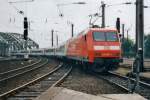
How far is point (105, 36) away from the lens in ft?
87.5

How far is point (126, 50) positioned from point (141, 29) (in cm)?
5854

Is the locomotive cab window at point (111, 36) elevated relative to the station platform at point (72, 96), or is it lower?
elevated

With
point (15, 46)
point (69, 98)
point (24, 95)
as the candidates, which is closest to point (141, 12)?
point (24, 95)

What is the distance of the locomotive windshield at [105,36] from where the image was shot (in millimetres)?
26395

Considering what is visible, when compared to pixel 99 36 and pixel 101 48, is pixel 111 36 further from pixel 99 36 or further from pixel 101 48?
pixel 101 48

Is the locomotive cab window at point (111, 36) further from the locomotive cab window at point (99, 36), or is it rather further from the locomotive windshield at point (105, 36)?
→ the locomotive cab window at point (99, 36)

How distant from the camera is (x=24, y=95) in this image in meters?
14.2

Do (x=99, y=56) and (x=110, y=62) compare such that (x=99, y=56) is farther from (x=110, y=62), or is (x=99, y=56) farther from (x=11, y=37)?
(x=11, y=37)

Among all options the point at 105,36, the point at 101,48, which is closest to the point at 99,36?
the point at 105,36

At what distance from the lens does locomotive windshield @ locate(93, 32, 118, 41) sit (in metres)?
26.4

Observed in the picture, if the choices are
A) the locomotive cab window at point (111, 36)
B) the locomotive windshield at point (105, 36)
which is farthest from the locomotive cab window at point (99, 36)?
the locomotive cab window at point (111, 36)

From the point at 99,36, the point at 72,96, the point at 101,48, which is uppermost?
the point at 99,36

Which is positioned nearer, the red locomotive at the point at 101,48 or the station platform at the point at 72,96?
the station platform at the point at 72,96

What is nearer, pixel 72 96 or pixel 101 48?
pixel 72 96
